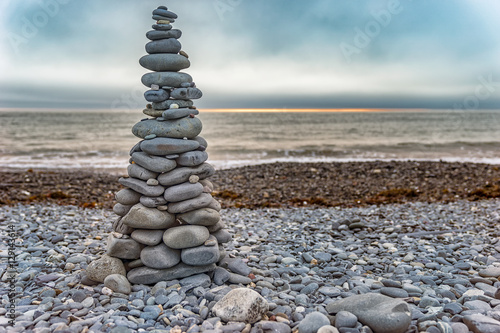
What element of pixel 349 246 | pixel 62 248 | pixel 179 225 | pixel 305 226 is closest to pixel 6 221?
pixel 62 248

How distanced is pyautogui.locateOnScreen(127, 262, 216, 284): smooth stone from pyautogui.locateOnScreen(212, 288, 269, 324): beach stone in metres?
1.24

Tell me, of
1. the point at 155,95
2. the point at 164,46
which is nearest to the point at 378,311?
the point at 155,95

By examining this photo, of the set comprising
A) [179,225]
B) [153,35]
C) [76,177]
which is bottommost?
[76,177]

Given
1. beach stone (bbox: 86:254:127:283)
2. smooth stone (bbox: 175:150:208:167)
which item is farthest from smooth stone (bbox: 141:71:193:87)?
beach stone (bbox: 86:254:127:283)

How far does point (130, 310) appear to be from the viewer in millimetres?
4602

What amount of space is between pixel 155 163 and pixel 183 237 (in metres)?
1.26

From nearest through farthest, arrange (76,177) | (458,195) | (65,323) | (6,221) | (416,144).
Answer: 1. (65,323)
2. (6,221)
3. (458,195)
4. (76,177)
5. (416,144)

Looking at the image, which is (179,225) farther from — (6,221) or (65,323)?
(6,221)

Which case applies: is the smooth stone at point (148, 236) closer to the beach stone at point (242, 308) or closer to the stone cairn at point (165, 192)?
the stone cairn at point (165, 192)

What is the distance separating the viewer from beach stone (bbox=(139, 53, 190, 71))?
19.3 feet

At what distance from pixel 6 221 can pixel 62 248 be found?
2.94m

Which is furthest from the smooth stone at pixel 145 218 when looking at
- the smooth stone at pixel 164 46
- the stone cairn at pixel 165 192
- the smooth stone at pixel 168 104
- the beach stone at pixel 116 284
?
the smooth stone at pixel 164 46

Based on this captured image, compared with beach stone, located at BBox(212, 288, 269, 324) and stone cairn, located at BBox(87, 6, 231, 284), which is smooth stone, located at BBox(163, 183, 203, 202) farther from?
beach stone, located at BBox(212, 288, 269, 324)

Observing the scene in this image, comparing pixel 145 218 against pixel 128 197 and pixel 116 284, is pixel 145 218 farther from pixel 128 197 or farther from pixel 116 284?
pixel 116 284
